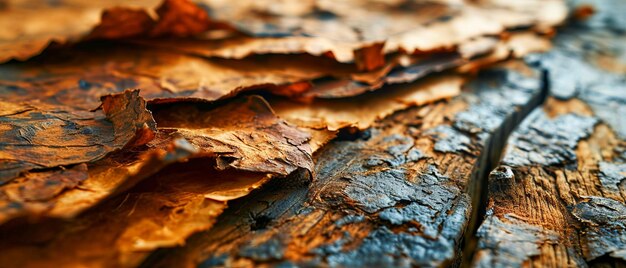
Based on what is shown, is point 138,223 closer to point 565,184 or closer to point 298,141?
point 298,141

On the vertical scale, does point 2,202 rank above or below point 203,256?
above

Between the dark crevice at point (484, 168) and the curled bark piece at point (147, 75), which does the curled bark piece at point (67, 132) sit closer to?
the curled bark piece at point (147, 75)

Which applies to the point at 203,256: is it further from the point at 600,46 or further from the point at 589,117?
the point at 600,46

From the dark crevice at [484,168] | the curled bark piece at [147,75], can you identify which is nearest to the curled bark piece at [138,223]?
the curled bark piece at [147,75]

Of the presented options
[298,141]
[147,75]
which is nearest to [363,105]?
[298,141]

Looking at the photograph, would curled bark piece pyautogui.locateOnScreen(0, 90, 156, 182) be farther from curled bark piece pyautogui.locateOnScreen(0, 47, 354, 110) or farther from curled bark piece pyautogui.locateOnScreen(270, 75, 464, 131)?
curled bark piece pyautogui.locateOnScreen(270, 75, 464, 131)

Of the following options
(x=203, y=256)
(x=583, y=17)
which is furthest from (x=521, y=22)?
(x=203, y=256)
